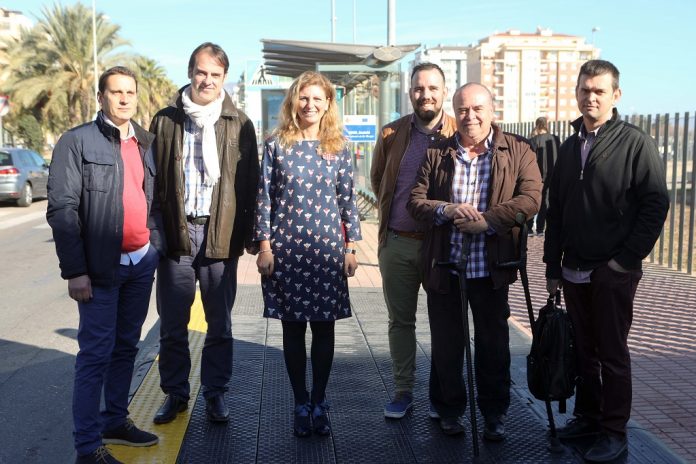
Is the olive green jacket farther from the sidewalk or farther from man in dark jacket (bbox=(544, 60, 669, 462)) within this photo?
man in dark jacket (bbox=(544, 60, 669, 462))

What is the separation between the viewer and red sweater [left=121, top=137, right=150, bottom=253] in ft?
12.7

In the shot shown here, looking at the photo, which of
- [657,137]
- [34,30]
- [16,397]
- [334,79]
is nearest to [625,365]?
[16,397]

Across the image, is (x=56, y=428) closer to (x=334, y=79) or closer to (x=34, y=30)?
(x=334, y=79)

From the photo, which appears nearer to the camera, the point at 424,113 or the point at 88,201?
the point at 88,201

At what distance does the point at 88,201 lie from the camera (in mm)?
3680

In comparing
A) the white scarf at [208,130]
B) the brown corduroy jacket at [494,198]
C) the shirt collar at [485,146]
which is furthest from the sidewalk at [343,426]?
the shirt collar at [485,146]

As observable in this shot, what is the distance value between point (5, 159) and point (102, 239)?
18.1m

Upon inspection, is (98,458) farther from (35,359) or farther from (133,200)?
(35,359)

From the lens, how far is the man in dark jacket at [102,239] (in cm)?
362

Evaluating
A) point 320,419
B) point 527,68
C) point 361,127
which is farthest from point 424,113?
point 527,68

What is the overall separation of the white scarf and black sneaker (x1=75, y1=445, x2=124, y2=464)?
151cm

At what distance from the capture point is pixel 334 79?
14773 mm

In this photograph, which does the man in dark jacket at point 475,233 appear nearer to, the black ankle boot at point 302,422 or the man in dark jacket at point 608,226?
the man in dark jacket at point 608,226

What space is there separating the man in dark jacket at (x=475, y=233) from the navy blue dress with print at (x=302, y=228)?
0.46 meters
